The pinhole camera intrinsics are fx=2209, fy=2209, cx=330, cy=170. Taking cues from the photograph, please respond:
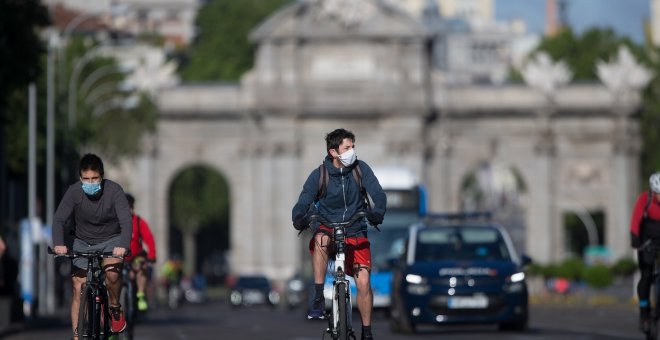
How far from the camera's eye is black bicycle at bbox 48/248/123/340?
20281 millimetres

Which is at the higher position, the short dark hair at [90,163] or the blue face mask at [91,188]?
the short dark hair at [90,163]

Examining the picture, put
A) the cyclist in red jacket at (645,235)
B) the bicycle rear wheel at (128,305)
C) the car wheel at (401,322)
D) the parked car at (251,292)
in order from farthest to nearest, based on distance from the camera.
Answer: the parked car at (251,292)
the car wheel at (401,322)
the cyclist in red jacket at (645,235)
the bicycle rear wheel at (128,305)

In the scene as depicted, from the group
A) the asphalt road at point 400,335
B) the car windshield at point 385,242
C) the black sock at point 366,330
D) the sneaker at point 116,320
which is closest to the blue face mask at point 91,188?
the sneaker at point 116,320

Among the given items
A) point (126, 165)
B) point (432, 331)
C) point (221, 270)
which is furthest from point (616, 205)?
point (432, 331)

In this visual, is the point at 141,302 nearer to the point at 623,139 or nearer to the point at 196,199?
the point at 623,139

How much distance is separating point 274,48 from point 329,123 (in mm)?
3995

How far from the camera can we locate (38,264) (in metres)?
59.2

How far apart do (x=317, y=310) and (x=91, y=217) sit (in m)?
2.45

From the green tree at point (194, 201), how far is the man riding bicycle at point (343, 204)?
98554mm

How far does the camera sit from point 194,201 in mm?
121375

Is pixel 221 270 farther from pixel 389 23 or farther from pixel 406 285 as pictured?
pixel 406 285

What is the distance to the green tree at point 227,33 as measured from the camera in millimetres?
135875

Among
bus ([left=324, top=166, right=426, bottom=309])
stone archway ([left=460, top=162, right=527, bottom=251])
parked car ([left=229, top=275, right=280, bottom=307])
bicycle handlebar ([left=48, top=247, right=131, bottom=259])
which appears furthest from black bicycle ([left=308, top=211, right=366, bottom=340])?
stone archway ([left=460, top=162, right=527, bottom=251])

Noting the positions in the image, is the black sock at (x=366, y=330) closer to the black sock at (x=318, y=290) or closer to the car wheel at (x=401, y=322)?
the black sock at (x=318, y=290)
